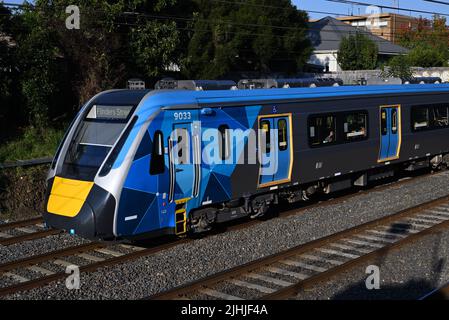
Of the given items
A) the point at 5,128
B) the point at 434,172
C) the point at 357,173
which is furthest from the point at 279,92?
the point at 5,128

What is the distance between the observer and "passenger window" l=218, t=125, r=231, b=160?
443 inches

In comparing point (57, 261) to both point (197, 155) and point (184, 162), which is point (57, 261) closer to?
point (184, 162)

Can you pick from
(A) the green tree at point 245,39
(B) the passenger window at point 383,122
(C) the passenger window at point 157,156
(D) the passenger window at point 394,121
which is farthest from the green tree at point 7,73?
(D) the passenger window at point 394,121

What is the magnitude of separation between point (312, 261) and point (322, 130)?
4.36m

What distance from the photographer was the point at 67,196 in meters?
10.0

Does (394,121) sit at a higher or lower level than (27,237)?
higher

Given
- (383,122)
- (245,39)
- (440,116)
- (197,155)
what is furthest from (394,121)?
(245,39)

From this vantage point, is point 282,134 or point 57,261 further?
point 282,134

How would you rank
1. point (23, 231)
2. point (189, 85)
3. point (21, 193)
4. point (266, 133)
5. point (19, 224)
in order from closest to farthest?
point (189, 85) → point (266, 133) → point (23, 231) → point (19, 224) → point (21, 193)

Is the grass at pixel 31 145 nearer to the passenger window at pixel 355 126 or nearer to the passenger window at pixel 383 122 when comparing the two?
the passenger window at pixel 355 126

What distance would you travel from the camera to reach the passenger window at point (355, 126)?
47.5ft

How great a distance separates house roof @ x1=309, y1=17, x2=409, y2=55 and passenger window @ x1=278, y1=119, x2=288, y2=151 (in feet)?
127

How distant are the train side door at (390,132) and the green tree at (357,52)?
110ft

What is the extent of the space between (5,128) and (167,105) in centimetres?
1568
